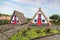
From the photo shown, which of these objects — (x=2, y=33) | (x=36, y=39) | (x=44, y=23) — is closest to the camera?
(x=36, y=39)

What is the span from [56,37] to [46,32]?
1.83ft

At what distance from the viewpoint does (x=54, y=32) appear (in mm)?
9594

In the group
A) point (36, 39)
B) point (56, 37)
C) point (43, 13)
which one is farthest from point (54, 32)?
point (43, 13)

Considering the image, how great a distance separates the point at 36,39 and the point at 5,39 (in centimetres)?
142

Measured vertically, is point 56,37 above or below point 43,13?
below

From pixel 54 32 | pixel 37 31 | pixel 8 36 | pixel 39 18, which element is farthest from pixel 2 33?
pixel 39 18

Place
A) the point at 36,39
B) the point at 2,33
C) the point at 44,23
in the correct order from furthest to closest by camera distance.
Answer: the point at 44,23 < the point at 2,33 < the point at 36,39

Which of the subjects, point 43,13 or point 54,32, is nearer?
point 54,32

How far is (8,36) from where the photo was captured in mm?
8820

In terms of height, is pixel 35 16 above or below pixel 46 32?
above

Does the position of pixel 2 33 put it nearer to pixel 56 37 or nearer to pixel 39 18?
pixel 56 37

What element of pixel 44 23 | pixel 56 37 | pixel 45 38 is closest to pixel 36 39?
pixel 45 38

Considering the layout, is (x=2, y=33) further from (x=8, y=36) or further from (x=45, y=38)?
(x=45, y=38)

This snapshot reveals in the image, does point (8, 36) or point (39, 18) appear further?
point (39, 18)
